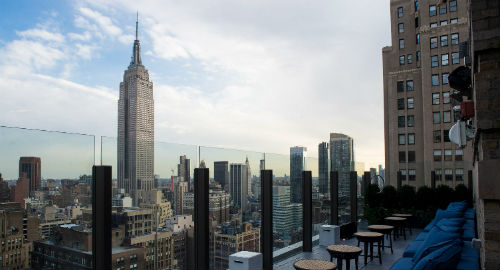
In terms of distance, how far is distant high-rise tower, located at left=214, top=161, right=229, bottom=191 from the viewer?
6020mm

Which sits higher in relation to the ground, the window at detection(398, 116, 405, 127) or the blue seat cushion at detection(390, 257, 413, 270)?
the window at detection(398, 116, 405, 127)

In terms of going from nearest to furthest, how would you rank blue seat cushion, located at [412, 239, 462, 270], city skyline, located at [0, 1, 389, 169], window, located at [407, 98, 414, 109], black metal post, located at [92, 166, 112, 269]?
blue seat cushion, located at [412, 239, 462, 270] < black metal post, located at [92, 166, 112, 269] < city skyline, located at [0, 1, 389, 169] < window, located at [407, 98, 414, 109]

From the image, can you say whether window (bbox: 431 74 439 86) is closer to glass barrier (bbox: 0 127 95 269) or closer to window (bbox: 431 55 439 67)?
window (bbox: 431 55 439 67)

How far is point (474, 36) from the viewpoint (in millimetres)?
2934

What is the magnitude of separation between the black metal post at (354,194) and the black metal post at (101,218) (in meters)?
9.26

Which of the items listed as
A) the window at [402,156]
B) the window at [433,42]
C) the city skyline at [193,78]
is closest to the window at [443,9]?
the window at [433,42]

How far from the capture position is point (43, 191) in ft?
12.8

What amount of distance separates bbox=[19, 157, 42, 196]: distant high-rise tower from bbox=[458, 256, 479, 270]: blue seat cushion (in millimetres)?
4583

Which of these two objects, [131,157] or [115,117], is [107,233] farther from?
[115,117]

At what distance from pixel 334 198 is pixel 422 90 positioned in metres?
32.7

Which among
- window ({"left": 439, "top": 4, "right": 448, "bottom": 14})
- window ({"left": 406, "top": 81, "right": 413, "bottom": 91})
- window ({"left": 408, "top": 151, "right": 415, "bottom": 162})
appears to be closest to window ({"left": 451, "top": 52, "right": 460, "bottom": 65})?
window ({"left": 439, "top": 4, "right": 448, "bottom": 14})

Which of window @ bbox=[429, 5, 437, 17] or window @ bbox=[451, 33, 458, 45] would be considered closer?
window @ bbox=[451, 33, 458, 45]

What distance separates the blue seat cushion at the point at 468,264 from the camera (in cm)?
401

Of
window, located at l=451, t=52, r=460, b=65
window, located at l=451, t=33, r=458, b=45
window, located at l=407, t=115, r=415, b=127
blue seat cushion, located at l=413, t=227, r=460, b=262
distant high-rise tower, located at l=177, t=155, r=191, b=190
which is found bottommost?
blue seat cushion, located at l=413, t=227, r=460, b=262
